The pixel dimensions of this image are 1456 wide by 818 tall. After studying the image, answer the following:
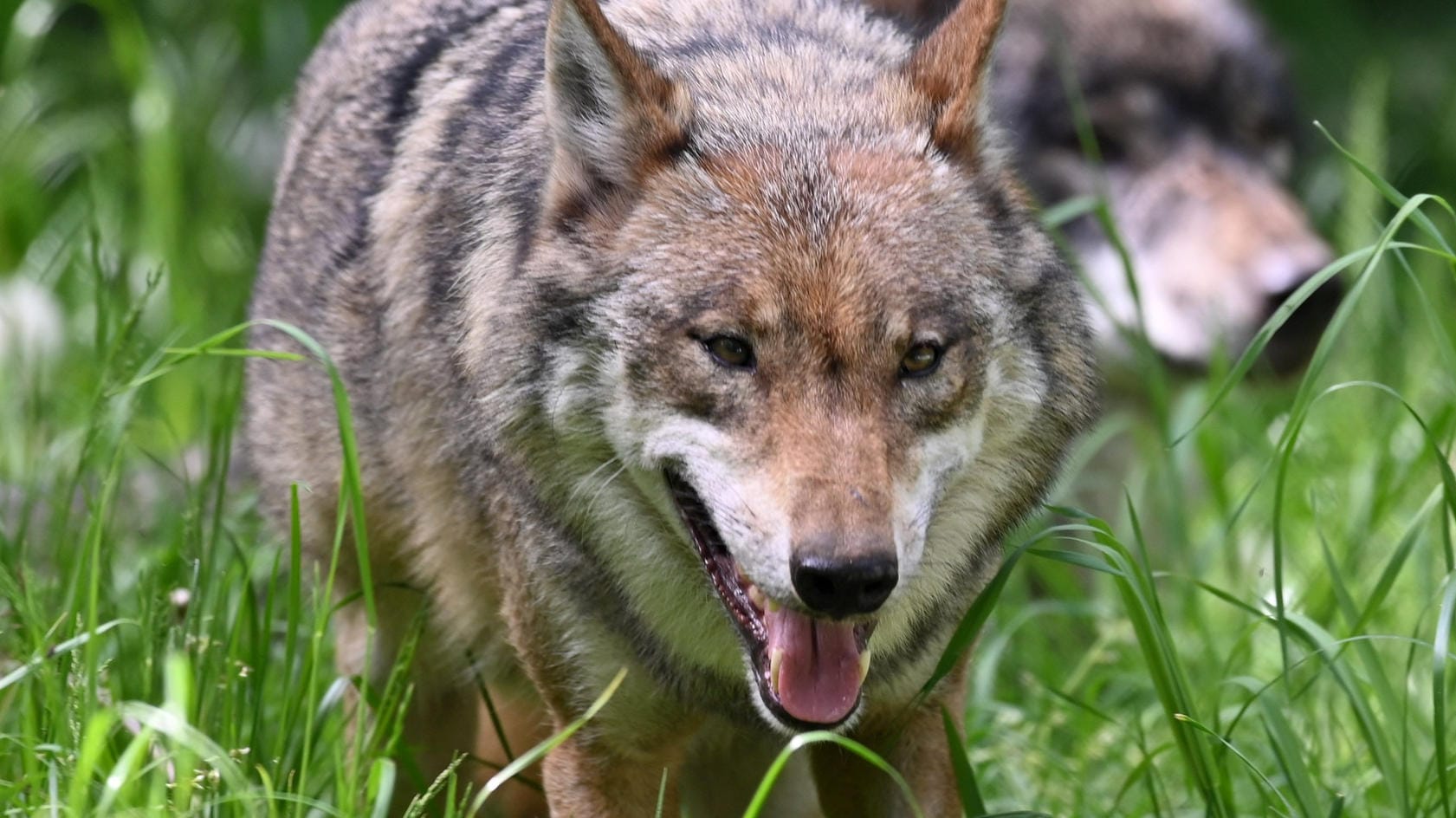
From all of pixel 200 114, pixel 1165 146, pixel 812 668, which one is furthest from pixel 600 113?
pixel 200 114

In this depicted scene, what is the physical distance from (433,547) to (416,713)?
2.28ft

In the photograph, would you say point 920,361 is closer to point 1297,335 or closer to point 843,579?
point 843,579

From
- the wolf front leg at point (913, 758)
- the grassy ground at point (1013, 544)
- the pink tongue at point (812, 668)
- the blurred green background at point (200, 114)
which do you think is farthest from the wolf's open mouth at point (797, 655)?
the blurred green background at point (200, 114)

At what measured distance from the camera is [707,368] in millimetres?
2805

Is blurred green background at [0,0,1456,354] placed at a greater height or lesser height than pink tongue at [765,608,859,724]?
lesser

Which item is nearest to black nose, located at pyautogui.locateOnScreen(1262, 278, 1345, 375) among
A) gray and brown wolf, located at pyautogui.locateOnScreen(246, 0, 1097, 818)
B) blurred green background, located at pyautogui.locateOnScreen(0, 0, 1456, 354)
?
blurred green background, located at pyautogui.locateOnScreen(0, 0, 1456, 354)

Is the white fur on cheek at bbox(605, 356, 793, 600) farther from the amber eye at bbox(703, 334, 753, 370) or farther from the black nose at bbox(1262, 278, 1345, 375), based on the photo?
the black nose at bbox(1262, 278, 1345, 375)

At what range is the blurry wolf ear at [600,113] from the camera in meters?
2.99

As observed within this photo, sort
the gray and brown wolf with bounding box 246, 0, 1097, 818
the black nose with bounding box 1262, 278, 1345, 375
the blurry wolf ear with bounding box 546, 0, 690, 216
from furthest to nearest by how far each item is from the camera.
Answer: the black nose with bounding box 1262, 278, 1345, 375 → the blurry wolf ear with bounding box 546, 0, 690, 216 → the gray and brown wolf with bounding box 246, 0, 1097, 818

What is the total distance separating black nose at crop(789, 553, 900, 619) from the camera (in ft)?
8.39

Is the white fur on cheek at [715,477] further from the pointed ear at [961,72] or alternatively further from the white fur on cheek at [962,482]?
the pointed ear at [961,72]

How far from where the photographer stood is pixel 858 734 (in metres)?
3.44

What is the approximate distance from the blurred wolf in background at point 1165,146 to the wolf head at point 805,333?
9.72ft

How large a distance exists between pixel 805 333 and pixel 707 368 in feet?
0.57
